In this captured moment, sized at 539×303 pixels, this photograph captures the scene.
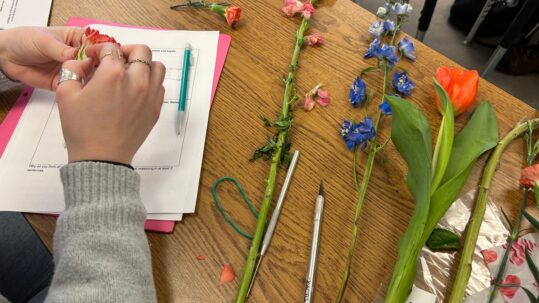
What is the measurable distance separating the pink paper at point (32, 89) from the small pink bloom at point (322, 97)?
166mm

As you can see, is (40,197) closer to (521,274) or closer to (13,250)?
(13,250)

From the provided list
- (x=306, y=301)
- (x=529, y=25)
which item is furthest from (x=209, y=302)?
(x=529, y=25)

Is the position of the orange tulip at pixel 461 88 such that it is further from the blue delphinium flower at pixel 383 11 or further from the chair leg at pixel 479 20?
the chair leg at pixel 479 20

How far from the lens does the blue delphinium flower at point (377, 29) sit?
61 centimetres

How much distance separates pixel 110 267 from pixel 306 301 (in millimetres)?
220

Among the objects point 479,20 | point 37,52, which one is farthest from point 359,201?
point 479,20

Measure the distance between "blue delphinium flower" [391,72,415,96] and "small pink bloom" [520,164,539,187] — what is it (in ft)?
0.62

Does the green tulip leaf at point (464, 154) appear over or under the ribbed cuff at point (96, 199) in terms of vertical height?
over

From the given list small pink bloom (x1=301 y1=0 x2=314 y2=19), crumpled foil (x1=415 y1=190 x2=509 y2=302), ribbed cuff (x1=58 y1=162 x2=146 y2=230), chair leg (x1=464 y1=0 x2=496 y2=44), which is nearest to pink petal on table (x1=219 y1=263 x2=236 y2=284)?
ribbed cuff (x1=58 y1=162 x2=146 y2=230)

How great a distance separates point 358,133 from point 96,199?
1.13ft

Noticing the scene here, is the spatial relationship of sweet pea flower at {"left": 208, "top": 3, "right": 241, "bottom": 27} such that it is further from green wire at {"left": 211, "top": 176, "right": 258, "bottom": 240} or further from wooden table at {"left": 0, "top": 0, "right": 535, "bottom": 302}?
green wire at {"left": 211, "top": 176, "right": 258, "bottom": 240}

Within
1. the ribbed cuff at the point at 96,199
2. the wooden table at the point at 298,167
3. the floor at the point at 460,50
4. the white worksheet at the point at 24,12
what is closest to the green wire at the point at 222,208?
the wooden table at the point at 298,167

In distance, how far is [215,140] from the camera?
0.55 metres

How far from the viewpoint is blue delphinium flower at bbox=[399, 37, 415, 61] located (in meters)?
0.59
